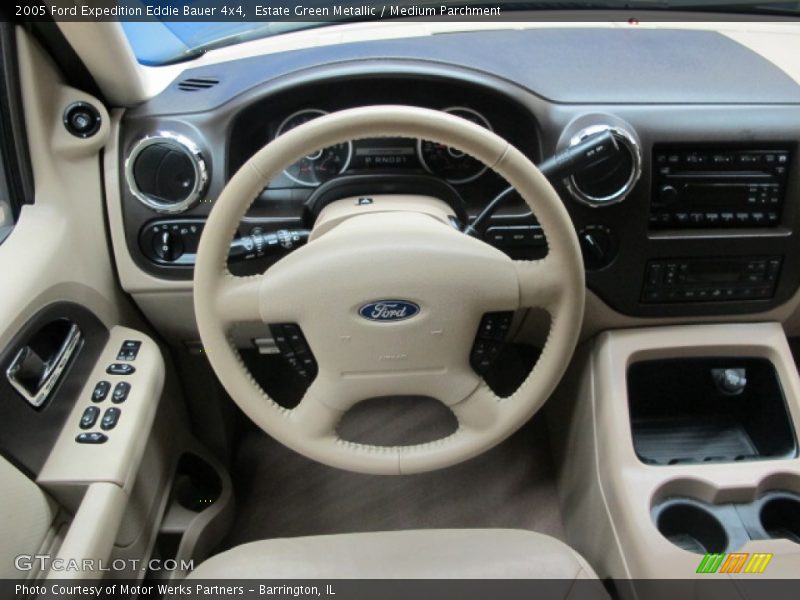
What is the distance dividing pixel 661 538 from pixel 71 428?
2.85 feet

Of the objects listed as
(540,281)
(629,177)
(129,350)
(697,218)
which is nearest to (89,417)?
(129,350)

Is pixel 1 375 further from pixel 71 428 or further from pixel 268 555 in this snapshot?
pixel 268 555

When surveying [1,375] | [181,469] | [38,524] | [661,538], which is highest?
[1,375]

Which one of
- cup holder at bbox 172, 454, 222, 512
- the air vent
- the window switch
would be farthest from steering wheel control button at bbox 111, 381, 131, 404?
the air vent

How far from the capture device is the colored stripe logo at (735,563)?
84cm

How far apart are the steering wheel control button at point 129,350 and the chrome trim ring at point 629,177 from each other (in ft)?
2.41

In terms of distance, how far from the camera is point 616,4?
1.23m

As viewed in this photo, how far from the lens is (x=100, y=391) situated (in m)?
0.99

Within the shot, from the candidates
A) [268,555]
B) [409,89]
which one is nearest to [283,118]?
[409,89]

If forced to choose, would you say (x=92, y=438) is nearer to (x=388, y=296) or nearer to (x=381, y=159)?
(x=388, y=296)

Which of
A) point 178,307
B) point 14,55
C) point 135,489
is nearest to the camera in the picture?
point 14,55

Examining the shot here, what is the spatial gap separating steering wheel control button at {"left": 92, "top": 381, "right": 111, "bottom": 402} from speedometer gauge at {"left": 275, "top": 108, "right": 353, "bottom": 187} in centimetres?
43

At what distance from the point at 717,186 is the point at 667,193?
3.4 inches

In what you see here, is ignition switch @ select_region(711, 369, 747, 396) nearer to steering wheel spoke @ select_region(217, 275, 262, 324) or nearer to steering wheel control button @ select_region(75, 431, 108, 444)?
steering wheel spoke @ select_region(217, 275, 262, 324)
